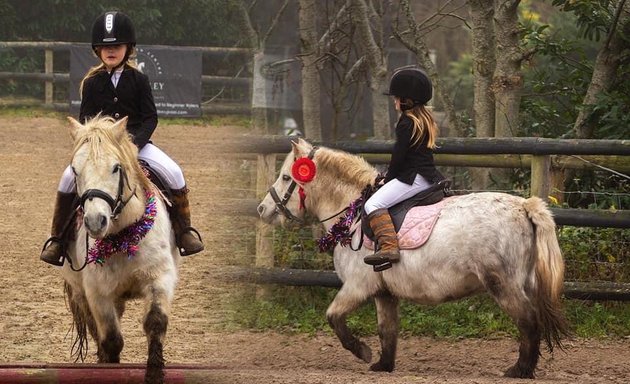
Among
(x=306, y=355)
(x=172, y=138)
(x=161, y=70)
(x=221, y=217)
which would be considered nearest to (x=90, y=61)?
(x=161, y=70)

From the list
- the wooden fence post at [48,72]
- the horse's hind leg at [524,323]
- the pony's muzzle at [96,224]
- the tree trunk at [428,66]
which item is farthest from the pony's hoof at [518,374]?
the wooden fence post at [48,72]

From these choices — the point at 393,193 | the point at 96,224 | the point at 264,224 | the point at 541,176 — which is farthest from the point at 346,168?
the point at 96,224

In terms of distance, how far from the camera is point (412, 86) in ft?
19.0

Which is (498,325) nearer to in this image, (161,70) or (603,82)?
(603,82)

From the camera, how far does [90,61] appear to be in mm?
17609

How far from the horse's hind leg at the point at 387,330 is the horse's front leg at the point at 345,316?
11 cm

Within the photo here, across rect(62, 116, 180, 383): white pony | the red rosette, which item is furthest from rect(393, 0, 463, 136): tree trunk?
rect(62, 116, 180, 383): white pony

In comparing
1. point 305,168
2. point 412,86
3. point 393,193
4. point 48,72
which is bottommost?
point 393,193

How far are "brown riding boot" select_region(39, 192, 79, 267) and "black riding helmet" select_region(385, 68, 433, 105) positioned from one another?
5.94 feet

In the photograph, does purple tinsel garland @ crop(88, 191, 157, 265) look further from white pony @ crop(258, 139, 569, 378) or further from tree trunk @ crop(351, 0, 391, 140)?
tree trunk @ crop(351, 0, 391, 140)

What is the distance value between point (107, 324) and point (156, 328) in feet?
1.24

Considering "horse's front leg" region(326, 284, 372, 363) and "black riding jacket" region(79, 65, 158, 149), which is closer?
"black riding jacket" region(79, 65, 158, 149)

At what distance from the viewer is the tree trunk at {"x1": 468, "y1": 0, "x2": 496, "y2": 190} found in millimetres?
8203

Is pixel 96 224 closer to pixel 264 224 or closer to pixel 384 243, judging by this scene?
pixel 384 243
